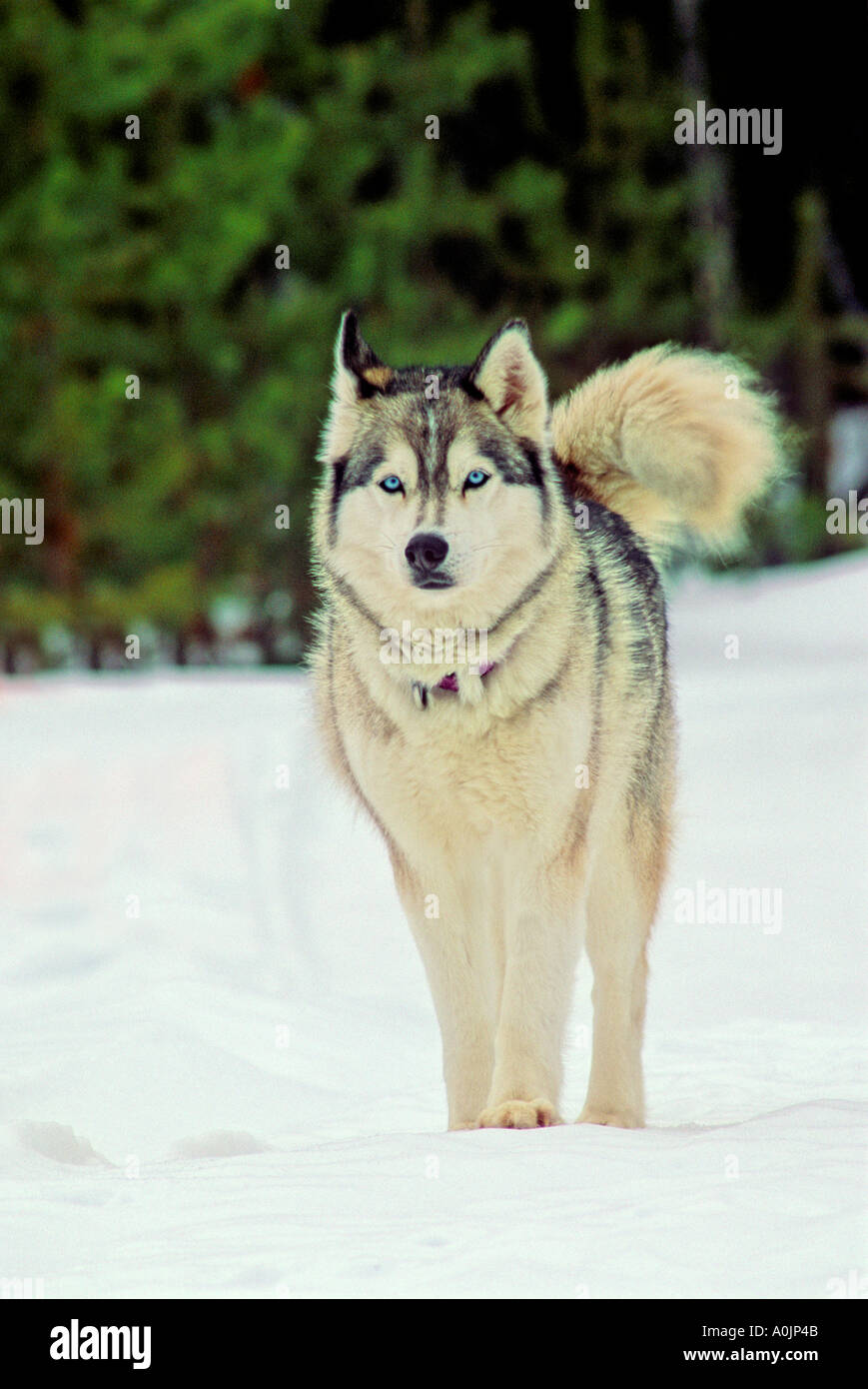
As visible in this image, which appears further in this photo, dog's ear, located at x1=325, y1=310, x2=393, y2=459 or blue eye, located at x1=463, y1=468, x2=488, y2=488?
dog's ear, located at x1=325, y1=310, x2=393, y2=459

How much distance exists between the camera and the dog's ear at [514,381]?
4.53 m

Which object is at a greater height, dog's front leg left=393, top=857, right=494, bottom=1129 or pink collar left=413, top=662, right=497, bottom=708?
pink collar left=413, top=662, right=497, bottom=708

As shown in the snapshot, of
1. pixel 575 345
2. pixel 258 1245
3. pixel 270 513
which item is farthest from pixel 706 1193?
pixel 575 345

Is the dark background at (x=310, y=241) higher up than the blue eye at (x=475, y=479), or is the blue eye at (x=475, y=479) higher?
the dark background at (x=310, y=241)

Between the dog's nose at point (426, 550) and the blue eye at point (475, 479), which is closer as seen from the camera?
the dog's nose at point (426, 550)

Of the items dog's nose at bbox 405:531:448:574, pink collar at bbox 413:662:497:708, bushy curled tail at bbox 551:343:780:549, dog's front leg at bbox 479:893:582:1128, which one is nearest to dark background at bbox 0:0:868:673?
bushy curled tail at bbox 551:343:780:549

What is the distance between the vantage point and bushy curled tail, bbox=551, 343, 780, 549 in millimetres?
5367

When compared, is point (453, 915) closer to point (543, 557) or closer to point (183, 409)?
point (543, 557)

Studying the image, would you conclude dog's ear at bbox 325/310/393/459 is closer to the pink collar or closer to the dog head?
the dog head

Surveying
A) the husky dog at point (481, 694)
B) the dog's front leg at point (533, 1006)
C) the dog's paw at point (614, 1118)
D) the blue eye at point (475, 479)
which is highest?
the blue eye at point (475, 479)

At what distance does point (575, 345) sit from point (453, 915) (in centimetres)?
1463

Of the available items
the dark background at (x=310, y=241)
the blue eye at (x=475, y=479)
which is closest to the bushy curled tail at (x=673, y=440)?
the blue eye at (x=475, y=479)

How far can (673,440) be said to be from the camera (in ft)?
17.6

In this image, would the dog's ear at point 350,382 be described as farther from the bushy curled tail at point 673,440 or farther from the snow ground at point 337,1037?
the snow ground at point 337,1037
